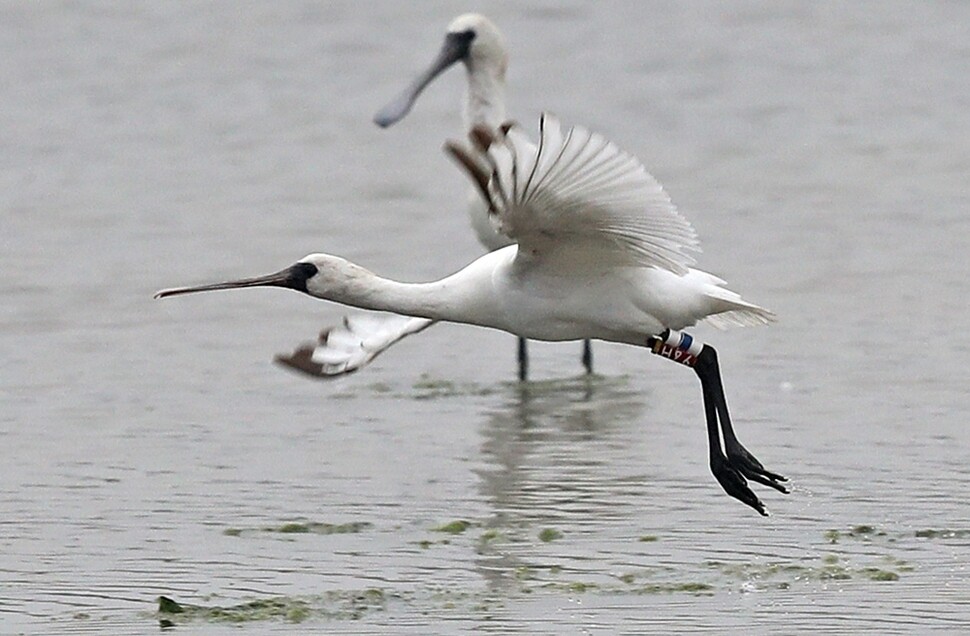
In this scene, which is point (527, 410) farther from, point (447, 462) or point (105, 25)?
point (105, 25)

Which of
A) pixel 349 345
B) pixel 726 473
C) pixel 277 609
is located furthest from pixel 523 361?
pixel 277 609

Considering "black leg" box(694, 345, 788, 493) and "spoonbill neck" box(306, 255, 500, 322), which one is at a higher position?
"spoonbill neck" box(306, 255, 500, 322)

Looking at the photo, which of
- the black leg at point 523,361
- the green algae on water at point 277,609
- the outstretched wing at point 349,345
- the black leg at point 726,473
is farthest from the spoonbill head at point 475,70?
the green algae on water at point 277,609

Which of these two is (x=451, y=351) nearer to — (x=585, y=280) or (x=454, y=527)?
(x=454, y=527)

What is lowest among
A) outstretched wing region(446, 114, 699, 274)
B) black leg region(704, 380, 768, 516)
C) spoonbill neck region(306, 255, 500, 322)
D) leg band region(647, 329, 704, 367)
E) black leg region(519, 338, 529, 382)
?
black leg region(519, 338, 529, 382)

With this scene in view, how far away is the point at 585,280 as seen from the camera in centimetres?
839

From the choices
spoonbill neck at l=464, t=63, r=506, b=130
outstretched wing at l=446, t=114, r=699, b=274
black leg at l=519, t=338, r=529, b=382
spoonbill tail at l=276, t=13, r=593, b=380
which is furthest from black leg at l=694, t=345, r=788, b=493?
spoonbill neck at l=464, t=63, r=506, b=130

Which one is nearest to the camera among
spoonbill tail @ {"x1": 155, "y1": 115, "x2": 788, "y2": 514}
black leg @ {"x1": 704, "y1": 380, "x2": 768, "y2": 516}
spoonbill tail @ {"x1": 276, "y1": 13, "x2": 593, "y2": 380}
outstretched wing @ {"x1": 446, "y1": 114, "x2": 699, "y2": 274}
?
outstretched wing @ {"x1": 446, "y1": 114, "x2": 699, "y2": 274}

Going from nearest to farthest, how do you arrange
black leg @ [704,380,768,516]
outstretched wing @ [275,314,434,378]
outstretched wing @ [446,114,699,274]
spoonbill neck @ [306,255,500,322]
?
1. outstretched wing @ [446,114,699,274]
2. spoonbill neck @ [306,255,500,322]
3. black leg @ [704,380,768,516]
4. outstretched wing @ [275,314,434,378]

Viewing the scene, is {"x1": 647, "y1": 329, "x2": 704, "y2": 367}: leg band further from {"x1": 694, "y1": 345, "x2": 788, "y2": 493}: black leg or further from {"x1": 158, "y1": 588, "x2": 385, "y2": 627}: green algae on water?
{"x1": 158, "y1": 588, "x2": 385, "y2": 627}: green algae on water

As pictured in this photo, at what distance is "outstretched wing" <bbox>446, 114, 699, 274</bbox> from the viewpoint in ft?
24.0

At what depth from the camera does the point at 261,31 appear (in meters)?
22.8

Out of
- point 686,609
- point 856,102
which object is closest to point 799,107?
point 856,102

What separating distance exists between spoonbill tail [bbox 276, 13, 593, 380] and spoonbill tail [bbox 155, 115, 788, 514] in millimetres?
195
